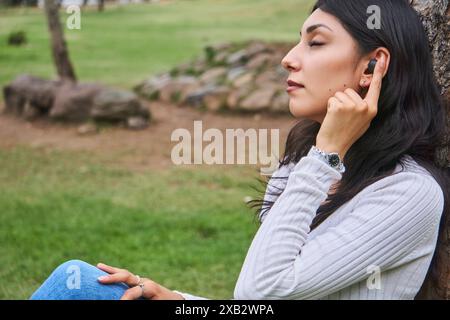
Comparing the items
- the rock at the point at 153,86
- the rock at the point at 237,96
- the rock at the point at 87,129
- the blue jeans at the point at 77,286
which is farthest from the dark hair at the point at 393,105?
the rock at the point at 153,86

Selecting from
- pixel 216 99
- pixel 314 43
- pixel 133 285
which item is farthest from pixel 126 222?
pixel 216 99

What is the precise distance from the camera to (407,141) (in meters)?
2.04

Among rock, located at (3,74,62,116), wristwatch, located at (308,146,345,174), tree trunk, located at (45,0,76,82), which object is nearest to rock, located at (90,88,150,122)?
rock, located at (3,74,62,116)

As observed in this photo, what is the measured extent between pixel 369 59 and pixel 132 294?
3.37 feet

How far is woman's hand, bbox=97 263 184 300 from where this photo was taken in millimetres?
2141

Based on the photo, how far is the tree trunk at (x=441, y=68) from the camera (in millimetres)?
2340

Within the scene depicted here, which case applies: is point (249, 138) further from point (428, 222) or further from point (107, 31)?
point (107, 31)

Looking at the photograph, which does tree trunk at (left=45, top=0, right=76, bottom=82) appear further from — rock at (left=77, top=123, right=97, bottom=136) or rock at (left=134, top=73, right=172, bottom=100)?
rock at (left=77, top=123, right=97, bottom=136)

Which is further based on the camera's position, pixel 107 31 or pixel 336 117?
pixel 107 31

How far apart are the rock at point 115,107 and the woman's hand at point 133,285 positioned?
7404 millimetres

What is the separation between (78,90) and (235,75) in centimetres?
295
